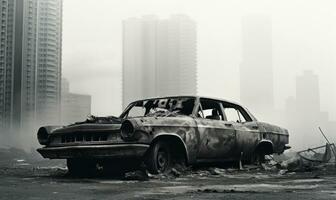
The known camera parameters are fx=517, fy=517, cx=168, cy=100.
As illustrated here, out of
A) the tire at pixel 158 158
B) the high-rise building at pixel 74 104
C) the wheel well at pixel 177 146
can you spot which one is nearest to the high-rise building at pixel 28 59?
the high-rise building at pixel 74 104

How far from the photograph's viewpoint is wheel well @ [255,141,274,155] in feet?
31.8

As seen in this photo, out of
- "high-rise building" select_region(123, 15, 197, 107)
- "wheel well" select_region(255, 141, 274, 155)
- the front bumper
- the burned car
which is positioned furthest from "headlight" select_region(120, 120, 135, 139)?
"high-rise building" select_region(123, 15, 197, 107)

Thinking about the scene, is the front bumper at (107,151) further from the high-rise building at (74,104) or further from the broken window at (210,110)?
the high-rise building at (74,104)

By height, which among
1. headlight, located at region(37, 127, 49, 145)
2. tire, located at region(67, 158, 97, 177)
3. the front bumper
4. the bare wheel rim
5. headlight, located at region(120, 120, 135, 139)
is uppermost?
headlight, located at region(120, 120, 135, 139)

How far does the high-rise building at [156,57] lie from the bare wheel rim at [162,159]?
145 ft

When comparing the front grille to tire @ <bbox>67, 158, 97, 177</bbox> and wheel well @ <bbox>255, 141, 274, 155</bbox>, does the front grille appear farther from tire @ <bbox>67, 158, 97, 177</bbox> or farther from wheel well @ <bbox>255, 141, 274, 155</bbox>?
wheel well @ <bbox>255, 141, 274, 155</bbox>

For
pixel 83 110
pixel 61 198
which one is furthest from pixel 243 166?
pixel 83 110

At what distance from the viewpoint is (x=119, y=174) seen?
25.8 feet

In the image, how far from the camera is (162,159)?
742cm

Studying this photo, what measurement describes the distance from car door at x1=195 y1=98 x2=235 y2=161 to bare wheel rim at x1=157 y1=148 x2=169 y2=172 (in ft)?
2.03

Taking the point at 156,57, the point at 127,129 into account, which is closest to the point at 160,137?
the point at 127,129

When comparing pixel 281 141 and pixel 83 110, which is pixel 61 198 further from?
pixel 83 110

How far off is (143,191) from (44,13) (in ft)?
201

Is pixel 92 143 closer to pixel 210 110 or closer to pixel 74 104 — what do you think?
pixel 210 110
